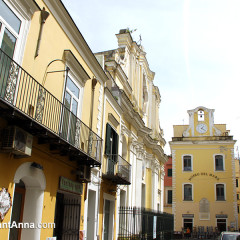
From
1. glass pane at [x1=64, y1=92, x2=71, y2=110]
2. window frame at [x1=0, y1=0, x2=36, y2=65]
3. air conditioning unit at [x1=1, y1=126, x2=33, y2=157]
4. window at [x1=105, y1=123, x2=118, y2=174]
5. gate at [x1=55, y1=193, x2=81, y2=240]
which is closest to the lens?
air conditioning unit at [x1=1, y1=126, x2=33, y2=157]

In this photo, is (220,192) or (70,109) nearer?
(70,109)

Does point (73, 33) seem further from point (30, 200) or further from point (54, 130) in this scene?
point (30, 200)

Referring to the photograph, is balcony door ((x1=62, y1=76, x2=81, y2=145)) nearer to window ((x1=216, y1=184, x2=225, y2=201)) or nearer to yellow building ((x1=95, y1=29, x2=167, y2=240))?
yellow building ((x1=95, y1=29, x2=167, y2=240))

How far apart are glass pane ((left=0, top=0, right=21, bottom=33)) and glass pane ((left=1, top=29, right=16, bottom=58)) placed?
0.25 m

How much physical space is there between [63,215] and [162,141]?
762 inches

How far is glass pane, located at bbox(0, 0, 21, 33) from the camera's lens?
7.21m

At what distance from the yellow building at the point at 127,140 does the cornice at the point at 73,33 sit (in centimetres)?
110

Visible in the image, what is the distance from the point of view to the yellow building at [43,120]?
6848mm

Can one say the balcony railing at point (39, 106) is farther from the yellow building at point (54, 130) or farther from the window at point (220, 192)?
the window at point (220, 192)

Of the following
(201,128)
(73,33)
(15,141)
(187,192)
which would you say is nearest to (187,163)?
(187,192)

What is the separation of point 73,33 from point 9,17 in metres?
3.40

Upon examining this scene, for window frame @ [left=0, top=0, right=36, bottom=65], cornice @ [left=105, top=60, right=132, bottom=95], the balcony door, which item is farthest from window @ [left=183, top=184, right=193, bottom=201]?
window frame @ [left=0, top=0, right=36, bottom=65]

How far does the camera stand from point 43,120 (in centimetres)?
811

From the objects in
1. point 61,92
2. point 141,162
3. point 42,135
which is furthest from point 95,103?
point 141,162
